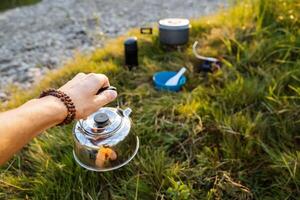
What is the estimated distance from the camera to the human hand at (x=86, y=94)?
1538 millimetres

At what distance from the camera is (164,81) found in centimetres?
291

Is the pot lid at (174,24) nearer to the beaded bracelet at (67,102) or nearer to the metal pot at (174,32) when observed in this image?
the metal pot at (174,32)

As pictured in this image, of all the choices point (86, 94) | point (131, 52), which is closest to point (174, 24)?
point (131, 52)

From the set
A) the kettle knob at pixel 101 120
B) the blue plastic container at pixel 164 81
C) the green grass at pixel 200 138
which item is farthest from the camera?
the blue plastic container at pixel 164 81

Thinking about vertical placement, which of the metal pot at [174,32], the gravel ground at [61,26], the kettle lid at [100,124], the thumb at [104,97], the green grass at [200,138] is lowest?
the gravel ground at [61,26]

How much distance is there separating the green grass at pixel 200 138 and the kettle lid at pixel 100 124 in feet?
1.23

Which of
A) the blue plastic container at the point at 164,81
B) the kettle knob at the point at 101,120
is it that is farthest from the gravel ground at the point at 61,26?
the kettle knob at the point at 101,120

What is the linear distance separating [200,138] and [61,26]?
3.73m

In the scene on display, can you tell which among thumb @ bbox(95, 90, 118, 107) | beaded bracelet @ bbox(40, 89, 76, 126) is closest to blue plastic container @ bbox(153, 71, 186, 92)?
thumb @ bbox(95, 90, 118, 107)

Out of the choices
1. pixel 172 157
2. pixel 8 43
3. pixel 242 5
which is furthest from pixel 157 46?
pixel 8 43

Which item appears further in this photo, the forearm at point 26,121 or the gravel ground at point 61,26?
the gravel ground at point 61,26

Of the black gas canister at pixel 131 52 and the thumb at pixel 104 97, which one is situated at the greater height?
the thumb at pixel 104 97

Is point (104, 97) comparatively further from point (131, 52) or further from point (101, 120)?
point (131, 52)

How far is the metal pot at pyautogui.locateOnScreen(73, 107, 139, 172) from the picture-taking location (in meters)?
1.75
